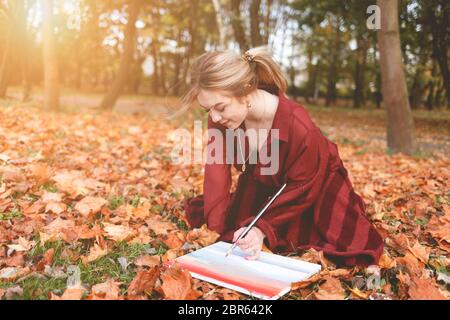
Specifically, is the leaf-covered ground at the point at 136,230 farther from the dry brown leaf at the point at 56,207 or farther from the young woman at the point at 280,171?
the young woman at the point at 280,171

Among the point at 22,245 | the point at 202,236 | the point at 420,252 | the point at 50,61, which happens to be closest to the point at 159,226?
the point at 202,236

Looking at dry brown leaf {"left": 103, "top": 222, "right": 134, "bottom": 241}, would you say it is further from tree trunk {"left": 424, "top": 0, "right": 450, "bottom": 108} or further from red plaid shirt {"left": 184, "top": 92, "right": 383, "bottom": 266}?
tree trunk {"left": 424, "top": 0, "right": 450, "bottom": 108}

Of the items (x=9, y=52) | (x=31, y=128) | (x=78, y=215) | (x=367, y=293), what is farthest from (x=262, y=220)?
(x=9, y=52)

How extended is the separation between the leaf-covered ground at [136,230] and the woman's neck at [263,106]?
778 millimetres

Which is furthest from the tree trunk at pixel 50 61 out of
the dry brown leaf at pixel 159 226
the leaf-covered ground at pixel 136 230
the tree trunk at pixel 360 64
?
the tree trunk at pixel 360 64

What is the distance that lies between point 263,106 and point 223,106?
1.02 ft

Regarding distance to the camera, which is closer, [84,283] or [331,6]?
[84,283]

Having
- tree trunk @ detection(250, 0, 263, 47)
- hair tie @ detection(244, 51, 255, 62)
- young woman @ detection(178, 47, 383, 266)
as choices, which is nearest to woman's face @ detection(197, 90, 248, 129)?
young woman @ detection(178, 47, 383, 266)

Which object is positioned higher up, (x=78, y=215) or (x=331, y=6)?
(x=331, y=6)

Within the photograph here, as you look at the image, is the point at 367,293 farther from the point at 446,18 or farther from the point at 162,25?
the point at 162,25

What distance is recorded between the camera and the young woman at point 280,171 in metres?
2.45

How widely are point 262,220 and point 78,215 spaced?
→ 1328 mm

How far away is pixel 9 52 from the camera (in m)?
12.8

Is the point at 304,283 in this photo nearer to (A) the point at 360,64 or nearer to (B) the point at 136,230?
(B) the point at 136,230
